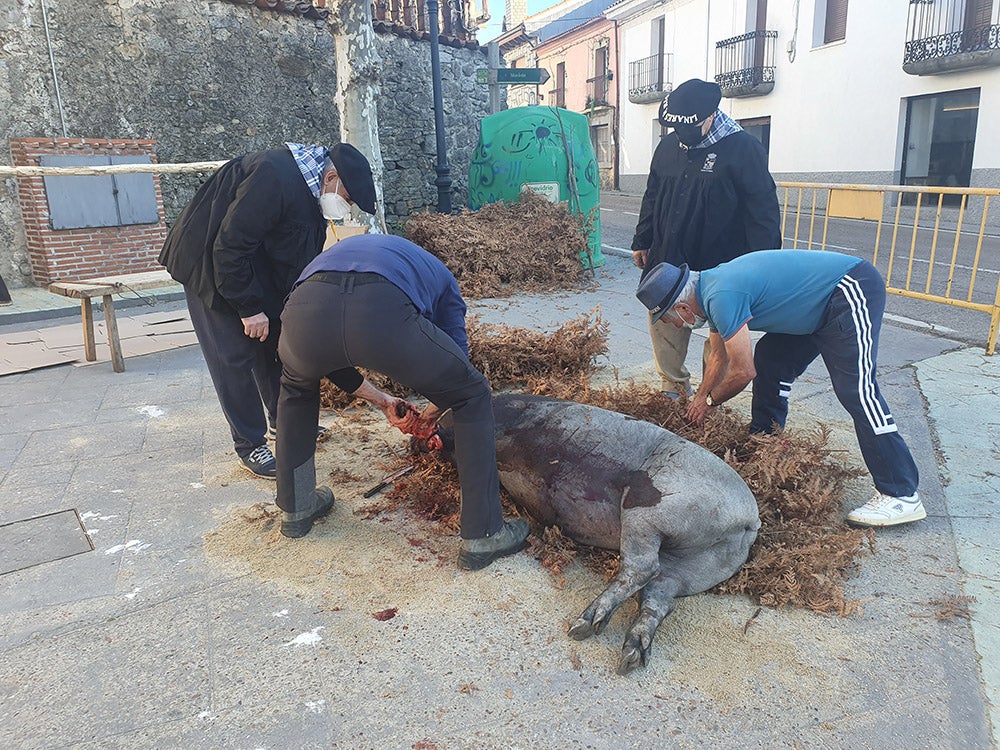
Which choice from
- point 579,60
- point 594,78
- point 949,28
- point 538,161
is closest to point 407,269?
point 538,161

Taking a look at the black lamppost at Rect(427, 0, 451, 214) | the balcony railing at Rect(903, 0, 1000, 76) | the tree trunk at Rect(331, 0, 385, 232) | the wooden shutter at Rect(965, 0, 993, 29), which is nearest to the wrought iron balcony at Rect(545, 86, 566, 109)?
the balcony railing at Rect(903, 0, 1000, 76)

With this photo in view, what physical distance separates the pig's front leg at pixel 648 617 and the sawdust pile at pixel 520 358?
2.24m

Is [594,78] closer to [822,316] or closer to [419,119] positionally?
[419,119]

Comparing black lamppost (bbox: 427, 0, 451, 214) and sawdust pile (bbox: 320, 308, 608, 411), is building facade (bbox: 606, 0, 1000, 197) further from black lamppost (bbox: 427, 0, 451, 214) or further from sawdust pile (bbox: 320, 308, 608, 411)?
sawdust pile (bbox: 320, 308, 608, 411)

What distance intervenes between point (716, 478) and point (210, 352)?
2587mm

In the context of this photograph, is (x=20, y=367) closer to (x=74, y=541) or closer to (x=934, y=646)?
(x=74, y=541)

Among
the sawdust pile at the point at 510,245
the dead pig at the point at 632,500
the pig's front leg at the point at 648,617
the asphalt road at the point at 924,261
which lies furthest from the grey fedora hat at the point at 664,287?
the sawdust pile at the point at 510,245

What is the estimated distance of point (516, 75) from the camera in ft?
39.1

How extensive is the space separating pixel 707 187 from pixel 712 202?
0.09 meters

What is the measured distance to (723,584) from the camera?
108 inches

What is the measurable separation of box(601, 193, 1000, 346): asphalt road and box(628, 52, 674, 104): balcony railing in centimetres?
1125

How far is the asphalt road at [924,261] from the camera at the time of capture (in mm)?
6848

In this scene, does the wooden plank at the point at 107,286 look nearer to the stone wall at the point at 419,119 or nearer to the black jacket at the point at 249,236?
the black jacket at the point at 249,236

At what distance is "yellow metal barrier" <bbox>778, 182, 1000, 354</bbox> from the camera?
6398mm
